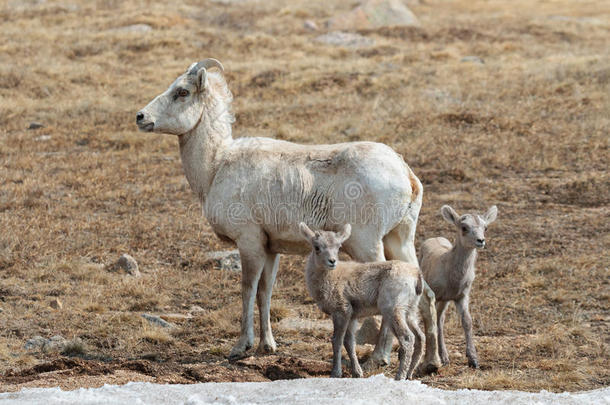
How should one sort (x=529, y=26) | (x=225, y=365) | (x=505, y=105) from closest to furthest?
1. (x=225, y=365)
2. (x=505, y=105)
3. (x=529, y=26)

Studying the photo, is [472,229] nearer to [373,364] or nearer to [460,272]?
[460,272]

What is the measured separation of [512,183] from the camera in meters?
16.6

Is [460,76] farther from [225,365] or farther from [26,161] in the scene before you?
[225,365]

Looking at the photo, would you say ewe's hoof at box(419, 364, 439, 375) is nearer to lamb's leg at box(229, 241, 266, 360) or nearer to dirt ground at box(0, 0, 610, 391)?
dirt ground at box(0, 0, 610, 391)

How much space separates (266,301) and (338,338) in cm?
182

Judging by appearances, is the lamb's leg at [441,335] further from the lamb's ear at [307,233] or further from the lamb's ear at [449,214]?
the lamb's ear at [307,233]

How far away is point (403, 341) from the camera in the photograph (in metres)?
7.89

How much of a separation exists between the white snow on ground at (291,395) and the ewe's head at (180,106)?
3.72m

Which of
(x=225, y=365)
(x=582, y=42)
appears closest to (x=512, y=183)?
(x=225, y=365)

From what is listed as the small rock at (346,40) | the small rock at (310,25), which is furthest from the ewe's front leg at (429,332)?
the small rock at (310,25)

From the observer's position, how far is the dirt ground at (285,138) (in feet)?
31.4

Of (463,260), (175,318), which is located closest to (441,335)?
(463,260)

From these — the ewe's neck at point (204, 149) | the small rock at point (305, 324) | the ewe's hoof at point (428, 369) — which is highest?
the ewe's neck at point (204, 149)

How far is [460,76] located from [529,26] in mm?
11457
